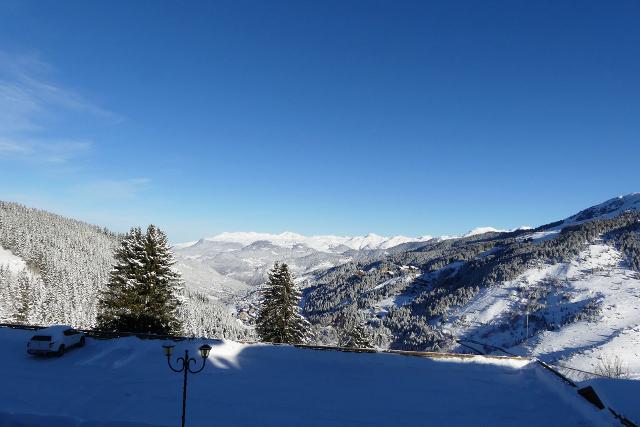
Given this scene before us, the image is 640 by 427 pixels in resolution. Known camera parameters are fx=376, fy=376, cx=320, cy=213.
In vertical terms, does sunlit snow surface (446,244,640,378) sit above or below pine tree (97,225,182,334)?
below

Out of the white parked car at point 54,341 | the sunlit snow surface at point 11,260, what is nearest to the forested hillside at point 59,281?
the sunlit snow surface at point 11,260

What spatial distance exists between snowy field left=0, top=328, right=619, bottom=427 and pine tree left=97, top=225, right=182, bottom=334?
9866 millimetres

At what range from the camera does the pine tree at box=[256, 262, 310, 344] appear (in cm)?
3731

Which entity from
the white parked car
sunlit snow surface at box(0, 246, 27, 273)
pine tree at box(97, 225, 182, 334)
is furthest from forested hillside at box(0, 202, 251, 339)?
the white parked car

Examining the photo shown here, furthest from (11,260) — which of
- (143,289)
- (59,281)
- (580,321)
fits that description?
(580,321)

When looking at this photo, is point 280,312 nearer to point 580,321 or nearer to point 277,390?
point 277,390

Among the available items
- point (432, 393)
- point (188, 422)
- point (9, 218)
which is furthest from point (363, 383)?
point (9, 218)

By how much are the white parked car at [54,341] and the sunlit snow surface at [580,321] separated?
382 feet

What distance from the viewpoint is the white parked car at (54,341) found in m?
18.4

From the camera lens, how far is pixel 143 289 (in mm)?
31203

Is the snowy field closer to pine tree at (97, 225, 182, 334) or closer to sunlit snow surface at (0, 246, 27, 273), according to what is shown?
pine tree at (97, 225, 182, 334)

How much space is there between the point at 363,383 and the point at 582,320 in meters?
172

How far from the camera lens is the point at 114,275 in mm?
32219

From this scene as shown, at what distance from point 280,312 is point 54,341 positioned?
70.3 ft
